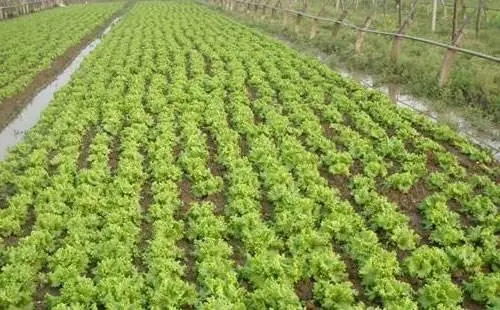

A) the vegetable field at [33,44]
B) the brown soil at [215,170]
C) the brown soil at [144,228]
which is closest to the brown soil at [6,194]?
the brown soil at [144,228]

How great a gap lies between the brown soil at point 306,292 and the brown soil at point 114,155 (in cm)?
511

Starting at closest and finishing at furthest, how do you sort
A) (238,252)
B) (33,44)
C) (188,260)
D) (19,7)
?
(188,260)
(238,252)
(33,44)
(19,7)

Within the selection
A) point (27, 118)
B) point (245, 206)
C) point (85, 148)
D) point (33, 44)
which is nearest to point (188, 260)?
point (245, 206)

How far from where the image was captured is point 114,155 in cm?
1187

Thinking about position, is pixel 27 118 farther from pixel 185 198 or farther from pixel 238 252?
pixel 238 252

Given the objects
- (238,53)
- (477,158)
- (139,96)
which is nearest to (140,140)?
(139,96)

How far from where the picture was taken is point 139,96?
15555 mm

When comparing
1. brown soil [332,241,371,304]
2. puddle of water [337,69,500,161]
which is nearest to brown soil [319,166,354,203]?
brown soil [332,241,371,304]

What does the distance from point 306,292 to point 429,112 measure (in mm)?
8980

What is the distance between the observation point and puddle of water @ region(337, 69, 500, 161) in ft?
40.2

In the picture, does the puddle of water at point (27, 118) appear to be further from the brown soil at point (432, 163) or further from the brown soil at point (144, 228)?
the brown soil at point (432, 163)

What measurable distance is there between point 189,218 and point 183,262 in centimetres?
111

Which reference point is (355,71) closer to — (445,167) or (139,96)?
(139,96)

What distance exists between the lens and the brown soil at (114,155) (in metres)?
11.2
